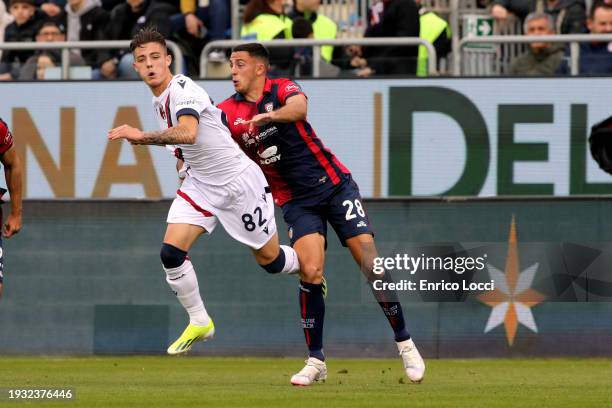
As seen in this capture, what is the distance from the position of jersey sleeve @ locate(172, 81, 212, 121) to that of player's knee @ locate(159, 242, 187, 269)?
1098mm

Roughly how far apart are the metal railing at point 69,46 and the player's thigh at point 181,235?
4.02 metres

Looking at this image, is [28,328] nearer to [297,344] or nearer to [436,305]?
[297,344]

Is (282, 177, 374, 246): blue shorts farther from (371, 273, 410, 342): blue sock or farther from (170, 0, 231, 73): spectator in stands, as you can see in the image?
(170, 0, 231, 73): spectator in stands

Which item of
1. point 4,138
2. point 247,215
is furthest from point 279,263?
point 4,138

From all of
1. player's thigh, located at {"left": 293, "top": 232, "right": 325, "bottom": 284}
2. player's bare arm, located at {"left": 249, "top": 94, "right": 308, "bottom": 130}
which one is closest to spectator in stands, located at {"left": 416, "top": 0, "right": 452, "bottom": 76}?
player's bare arm, located at {"left": 249, "top": 94, "right": 308, "bottom": 130}

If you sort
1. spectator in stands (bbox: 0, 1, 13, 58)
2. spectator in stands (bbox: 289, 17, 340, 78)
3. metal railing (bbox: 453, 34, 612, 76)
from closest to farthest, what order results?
1. metal railing (bbox: 453, 34, 612, 76)
2. spectator in stands (bbox: 289, 17, 340, 78)
3. spectator in stands (bbox: 0, 1, 13, 58)

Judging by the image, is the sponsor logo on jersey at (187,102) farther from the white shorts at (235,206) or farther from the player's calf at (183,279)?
the player's calf at (183,279)

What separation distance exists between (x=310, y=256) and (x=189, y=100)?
1.52 meters

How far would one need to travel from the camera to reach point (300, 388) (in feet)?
33.1

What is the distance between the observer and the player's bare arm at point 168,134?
9.37m

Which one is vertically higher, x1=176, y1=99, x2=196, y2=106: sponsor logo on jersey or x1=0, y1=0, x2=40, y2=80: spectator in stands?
x1=0, y1=0, x2=40, y2=80: spectator in stands

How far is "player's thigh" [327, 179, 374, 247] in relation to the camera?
35.1 ft

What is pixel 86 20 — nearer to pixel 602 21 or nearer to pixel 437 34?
pixel 437 34

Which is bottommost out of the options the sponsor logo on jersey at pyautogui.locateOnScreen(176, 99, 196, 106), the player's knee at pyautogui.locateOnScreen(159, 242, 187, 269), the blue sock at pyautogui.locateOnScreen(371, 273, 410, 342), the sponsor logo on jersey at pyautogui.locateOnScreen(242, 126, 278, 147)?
the blue sock at pyautogui.locateOnScreen(371, 273, 410, 342)
